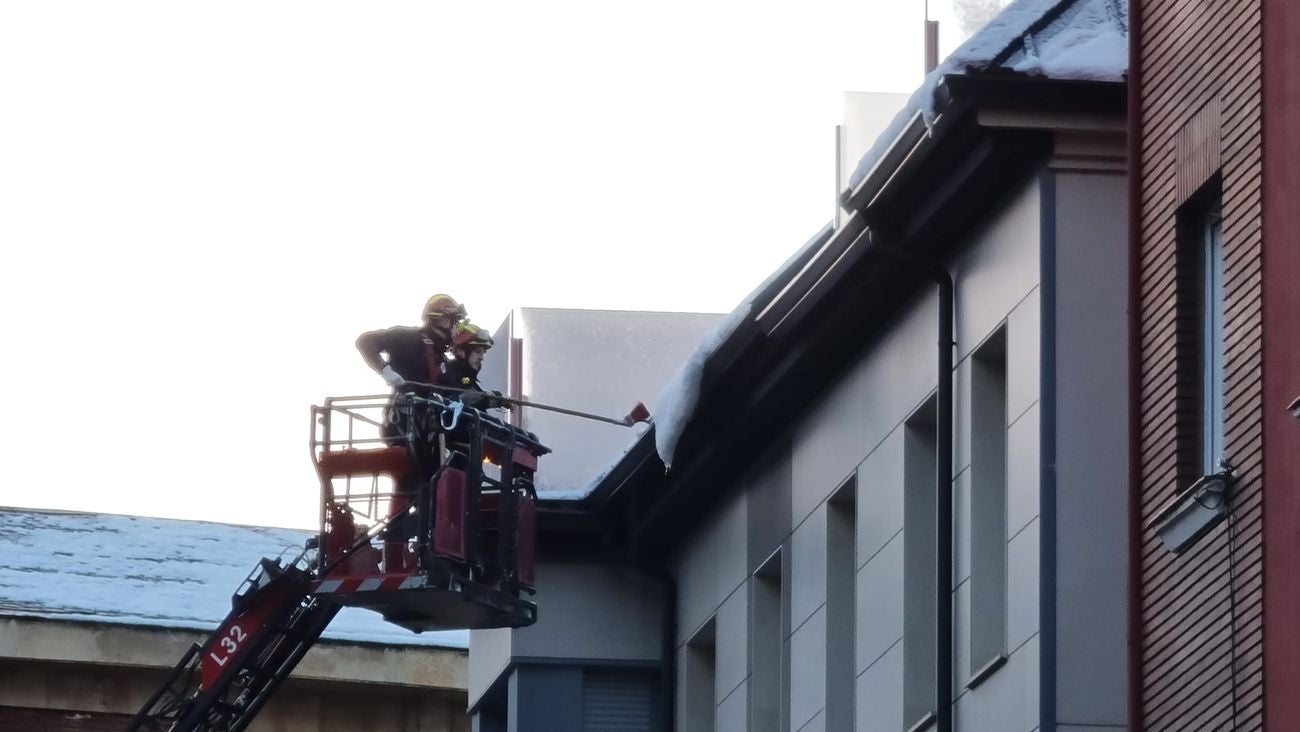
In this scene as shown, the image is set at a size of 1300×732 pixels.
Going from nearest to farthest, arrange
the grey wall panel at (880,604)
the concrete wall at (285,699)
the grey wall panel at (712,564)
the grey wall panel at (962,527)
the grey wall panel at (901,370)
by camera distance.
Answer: the grey wall panel at (962,527) < the grey wall panel at (901,370) < the grey wall panel at (880,604) < the grey wall panel at (712,564) < the concrete wall at (285,699)

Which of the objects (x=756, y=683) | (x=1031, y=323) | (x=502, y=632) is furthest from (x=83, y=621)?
(x=1031, y=323)

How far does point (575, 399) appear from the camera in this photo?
26922 mm

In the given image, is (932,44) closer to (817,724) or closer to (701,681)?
(817,724)

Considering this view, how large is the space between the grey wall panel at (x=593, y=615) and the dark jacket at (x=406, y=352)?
4.36 meters

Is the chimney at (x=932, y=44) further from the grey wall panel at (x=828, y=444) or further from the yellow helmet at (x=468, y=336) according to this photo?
the yellow helmet at (x=468, y=336)

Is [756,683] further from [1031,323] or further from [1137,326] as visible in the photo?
[1137,326]

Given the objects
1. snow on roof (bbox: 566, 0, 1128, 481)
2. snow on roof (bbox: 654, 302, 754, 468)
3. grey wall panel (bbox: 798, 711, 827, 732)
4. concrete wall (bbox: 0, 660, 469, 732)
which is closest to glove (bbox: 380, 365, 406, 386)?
snow on roof (bbox: 654, 302, 754, 468)

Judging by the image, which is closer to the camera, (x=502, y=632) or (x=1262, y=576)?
(x=1262, y=576)

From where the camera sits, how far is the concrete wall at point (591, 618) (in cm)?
2638

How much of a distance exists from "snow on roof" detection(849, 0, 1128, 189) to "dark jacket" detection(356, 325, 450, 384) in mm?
5419

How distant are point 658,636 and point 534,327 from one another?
268 centimetres

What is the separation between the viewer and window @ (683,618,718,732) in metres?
25.4

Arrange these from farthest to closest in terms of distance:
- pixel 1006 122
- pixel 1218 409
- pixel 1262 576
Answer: pixel 1006 122, pixel 1218 409, pixel 1262 576

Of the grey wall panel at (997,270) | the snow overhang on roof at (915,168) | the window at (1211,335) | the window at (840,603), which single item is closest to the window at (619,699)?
the snow overhang on roof at (915,168)
